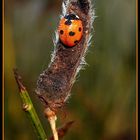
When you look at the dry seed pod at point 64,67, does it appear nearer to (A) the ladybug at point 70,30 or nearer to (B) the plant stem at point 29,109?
(A) the ladybug at point 70,30

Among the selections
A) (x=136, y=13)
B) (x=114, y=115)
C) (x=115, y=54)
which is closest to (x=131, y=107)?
(x=114, y=115)

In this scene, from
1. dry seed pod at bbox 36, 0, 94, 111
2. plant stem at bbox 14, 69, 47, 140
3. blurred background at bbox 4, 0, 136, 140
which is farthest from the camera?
blurred background at bbox 4, 0, 136, 140

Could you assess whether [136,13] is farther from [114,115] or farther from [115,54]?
[114,115]

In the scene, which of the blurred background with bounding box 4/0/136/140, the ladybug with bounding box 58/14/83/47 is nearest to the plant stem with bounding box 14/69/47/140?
the ladybug with bounding box 58/14/83/47

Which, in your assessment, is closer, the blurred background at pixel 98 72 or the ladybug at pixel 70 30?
the ladybug at pixel 70 30

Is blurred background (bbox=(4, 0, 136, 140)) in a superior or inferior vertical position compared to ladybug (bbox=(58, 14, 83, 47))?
inferior

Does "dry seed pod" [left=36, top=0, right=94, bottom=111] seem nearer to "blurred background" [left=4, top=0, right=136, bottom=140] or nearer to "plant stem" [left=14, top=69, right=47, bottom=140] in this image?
"plant stem" [left=14, top=69, right=47, bottom=140]

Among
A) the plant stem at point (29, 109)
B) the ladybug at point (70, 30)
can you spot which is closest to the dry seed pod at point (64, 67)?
the ladybug at point (70, 30)

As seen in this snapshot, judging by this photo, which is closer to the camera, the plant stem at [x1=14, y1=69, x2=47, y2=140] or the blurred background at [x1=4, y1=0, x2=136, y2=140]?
the plant stem at [x1=14, y1=69, x2=47, y2=140]
